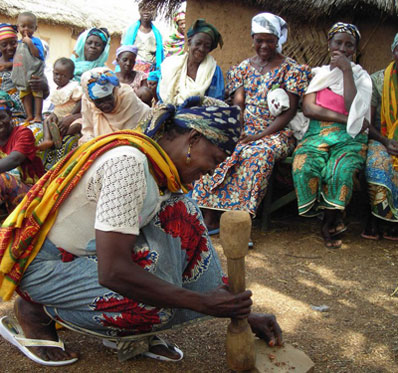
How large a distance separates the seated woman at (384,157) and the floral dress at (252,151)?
2.43 feet

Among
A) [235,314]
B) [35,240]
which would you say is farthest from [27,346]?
[235,314]

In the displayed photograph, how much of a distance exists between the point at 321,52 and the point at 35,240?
4.26 m

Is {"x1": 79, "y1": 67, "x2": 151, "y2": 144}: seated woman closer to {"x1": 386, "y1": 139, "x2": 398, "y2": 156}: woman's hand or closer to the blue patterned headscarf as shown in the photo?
the blue patterned headscarf

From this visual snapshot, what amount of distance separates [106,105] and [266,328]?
9.84 ft

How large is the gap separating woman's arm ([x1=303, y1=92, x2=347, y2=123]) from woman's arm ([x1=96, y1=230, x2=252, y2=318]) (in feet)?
9.63

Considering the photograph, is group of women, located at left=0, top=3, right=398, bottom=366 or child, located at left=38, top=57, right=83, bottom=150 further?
child, located at left=38, top=57, right=83, bottom=150

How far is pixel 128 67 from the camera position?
19.6 ft

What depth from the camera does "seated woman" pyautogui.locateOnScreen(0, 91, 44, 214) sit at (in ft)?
13.9

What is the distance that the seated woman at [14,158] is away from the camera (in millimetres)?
4230

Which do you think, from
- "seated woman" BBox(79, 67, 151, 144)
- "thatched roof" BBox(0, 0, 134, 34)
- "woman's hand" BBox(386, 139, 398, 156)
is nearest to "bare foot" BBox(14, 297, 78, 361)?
"seated woman" BBox(79, 67, 151, 144)

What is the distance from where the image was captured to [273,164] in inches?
173

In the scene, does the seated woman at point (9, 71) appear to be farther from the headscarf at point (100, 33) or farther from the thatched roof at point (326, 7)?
the thatched roof at point (326, 7)

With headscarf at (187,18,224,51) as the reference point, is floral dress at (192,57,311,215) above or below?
below

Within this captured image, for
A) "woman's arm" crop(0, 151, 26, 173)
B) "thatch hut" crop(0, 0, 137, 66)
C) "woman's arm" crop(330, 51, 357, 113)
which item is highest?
"thatch hut" crop(0, 0, 137, 66)
